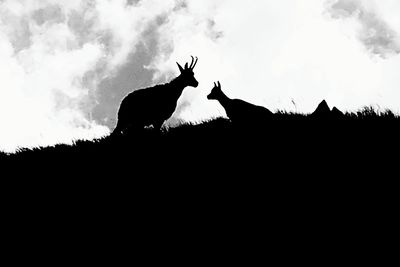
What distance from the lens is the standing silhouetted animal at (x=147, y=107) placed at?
10.2 m

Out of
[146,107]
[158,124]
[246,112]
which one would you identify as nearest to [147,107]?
[146,107]

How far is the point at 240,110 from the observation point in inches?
394

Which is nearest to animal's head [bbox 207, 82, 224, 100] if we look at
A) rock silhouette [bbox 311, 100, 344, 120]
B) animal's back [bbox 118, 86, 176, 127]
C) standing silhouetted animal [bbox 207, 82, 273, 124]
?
standing silhouetted animal [bbox 207, 82, 273, 124]

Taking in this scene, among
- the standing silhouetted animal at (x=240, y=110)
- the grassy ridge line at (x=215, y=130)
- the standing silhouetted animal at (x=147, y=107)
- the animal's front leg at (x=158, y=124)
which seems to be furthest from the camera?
the standing silhouetted animal at (x=147, y=107)

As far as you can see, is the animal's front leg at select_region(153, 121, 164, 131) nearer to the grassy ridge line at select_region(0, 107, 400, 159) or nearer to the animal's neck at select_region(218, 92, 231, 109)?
the grassy ridge line at select_region(0, 107, 400, 159)

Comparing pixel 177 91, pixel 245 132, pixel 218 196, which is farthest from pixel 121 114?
pixel 218 196

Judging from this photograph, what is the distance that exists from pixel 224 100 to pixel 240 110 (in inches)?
53.4

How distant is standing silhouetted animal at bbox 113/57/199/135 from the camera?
1016 cm

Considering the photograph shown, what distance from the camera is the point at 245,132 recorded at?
799 centimetres

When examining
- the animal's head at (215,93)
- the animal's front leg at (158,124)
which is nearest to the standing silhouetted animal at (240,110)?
the animal's head at (215,93)

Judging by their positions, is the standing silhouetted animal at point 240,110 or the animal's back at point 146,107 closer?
the standing silhouetted animal at point 240,110

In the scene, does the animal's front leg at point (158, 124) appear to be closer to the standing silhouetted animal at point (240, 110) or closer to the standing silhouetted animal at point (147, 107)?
the standing silhouetted animal at point (147, 107)

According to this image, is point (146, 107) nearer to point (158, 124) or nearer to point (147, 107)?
point (147, 107)

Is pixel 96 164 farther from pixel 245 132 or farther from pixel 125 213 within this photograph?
pixel 245 132
